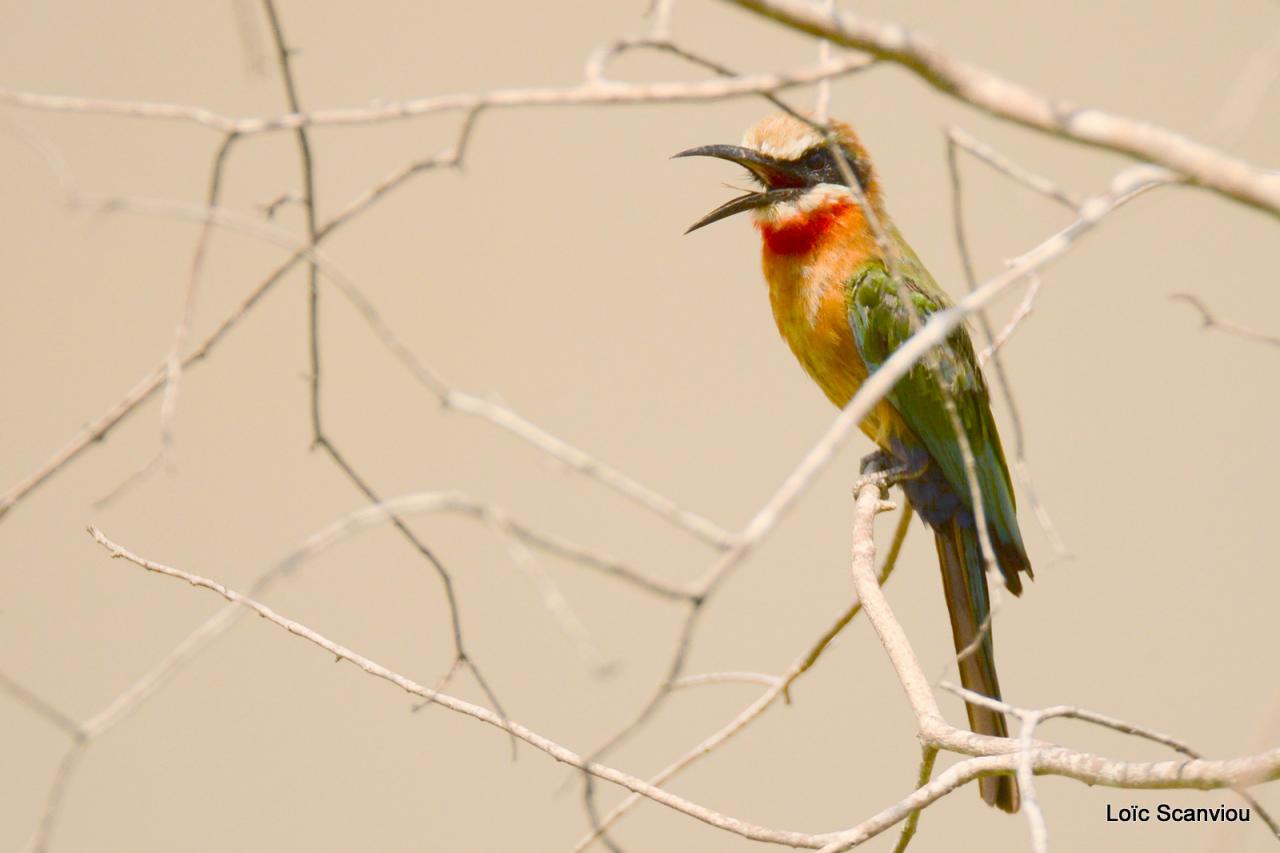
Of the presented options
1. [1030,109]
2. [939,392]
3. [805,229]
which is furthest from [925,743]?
[805,229]

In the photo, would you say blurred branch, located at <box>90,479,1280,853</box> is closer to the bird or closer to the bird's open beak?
the bird

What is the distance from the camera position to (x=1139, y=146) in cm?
51

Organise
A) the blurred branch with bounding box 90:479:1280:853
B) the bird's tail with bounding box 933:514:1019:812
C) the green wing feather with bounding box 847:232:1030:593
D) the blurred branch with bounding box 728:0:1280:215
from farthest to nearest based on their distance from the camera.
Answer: the green wing feather with bounding box 847:232:1030:593, the bird's tail with bounding box 933:514:1019:812, the blurred branch with bounding box 90:479:1280:853, the blurred branch with bounding box 728:0:1280:215

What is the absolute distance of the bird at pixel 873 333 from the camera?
156cm

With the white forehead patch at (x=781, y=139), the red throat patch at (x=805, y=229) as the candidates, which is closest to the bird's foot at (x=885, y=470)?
the red throat patch at (x=805, y=229)

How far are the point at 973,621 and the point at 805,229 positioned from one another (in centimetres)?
54

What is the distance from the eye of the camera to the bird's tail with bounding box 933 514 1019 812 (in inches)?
54.7

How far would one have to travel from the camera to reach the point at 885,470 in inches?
65.6

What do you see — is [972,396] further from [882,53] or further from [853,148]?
[882,53]

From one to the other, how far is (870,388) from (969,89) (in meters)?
0.16

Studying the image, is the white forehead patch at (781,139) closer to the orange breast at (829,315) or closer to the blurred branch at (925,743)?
the orange breast at (829,315)

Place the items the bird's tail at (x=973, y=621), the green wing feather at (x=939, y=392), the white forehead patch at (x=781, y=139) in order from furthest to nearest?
the white forehead patch at (x=781, y=139) < the green wing feather at (x=939, y=392) < the bird's tail at (x=973, y=621)

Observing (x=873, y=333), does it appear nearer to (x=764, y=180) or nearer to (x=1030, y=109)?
(x=764, y=180)

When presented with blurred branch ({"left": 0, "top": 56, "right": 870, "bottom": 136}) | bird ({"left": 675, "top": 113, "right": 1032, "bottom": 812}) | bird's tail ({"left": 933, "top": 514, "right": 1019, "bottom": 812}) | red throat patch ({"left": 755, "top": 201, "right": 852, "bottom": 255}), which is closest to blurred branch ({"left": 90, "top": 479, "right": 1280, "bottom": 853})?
blurred branch ({"left": 0, "top": 56, "right": 870, "bottom": 136})
